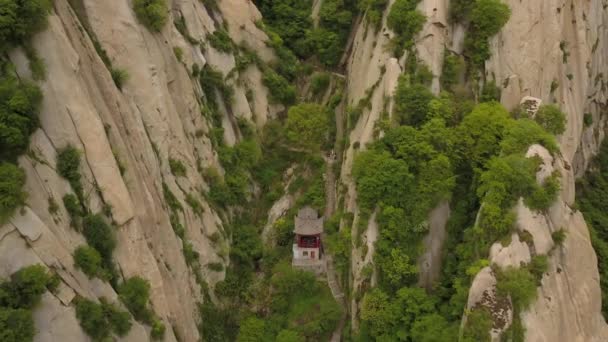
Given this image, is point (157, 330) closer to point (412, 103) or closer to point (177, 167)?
point (177, 167)

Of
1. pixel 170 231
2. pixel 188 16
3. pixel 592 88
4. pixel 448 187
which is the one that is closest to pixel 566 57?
pixel 592 88

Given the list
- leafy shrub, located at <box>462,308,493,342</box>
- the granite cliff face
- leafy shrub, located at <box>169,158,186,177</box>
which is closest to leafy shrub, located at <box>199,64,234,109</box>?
the granite cliff face

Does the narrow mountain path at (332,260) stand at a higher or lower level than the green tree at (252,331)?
higher

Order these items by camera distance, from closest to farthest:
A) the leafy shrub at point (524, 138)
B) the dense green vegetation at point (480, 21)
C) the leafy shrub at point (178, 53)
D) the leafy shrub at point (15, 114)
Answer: the leafy shrub at point (15, 114) < the leafy shrub at point (524, 138) < the leafy shrub at point (178, 53) < the dense green vegetation at point (480, 21)

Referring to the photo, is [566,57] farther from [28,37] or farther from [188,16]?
[28,37]

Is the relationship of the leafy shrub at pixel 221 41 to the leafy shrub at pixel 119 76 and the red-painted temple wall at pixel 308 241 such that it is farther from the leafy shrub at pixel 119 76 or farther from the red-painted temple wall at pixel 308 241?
the red-painted temple wall at pixel 308 241

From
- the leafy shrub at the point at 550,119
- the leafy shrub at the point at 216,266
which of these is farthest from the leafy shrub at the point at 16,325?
the leafy shrub at the point at 550,119
